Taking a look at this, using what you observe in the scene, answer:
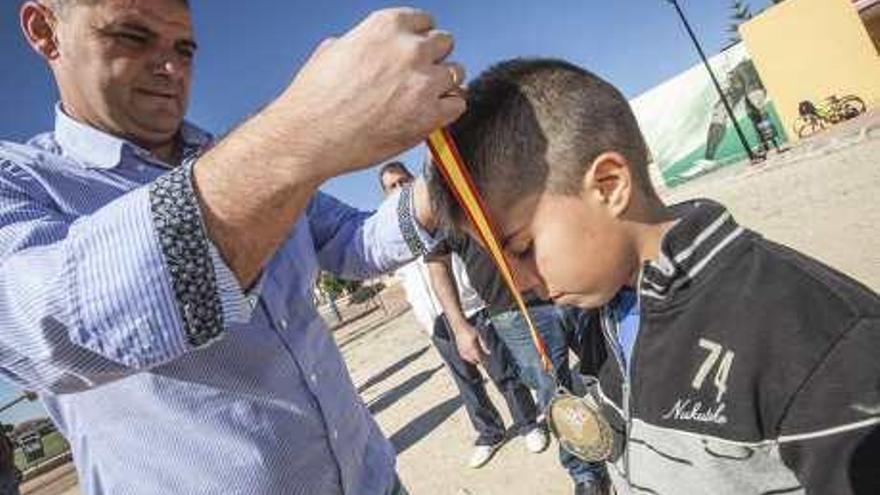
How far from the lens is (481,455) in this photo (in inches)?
208

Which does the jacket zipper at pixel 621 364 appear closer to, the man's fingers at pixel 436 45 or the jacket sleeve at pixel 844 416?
the jacket sleeve at pixel 844 416

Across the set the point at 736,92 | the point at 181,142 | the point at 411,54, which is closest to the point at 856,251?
the point at 181,142

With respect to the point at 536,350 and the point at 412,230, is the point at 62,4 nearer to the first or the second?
the point at 412,230

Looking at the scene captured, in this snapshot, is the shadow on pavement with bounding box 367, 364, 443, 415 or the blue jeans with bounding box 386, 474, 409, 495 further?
the shadow on pavement with bounding box 367, 364, 443, 415

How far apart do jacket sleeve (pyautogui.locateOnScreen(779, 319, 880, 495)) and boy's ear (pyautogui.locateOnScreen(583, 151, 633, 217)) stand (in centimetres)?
64

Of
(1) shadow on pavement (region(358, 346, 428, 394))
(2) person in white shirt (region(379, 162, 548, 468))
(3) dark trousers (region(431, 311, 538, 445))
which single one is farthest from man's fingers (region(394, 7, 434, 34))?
(1) shadow on pavement (region(358, 346, 428, 394))

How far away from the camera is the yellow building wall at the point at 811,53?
72.8ft

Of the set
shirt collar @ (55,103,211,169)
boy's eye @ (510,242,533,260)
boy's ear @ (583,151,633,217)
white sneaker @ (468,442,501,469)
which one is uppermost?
shirt collar @ (55,103,211,169)

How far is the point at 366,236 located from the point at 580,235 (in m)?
0.83

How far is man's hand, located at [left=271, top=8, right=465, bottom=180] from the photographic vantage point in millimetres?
948

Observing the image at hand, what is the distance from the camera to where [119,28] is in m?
1.75

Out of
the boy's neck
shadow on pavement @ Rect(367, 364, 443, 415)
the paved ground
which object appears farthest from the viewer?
shadow on pavement @ Rect(367, 364, 443, 415)

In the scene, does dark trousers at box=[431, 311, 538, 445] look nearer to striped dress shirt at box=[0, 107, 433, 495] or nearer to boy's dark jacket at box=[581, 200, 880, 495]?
striped dress shirt at box=[0, 107, 433, 495]

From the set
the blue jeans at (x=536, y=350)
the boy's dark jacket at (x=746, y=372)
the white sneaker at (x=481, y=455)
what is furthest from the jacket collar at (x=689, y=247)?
the white sneaker at (x=481, y=455)
